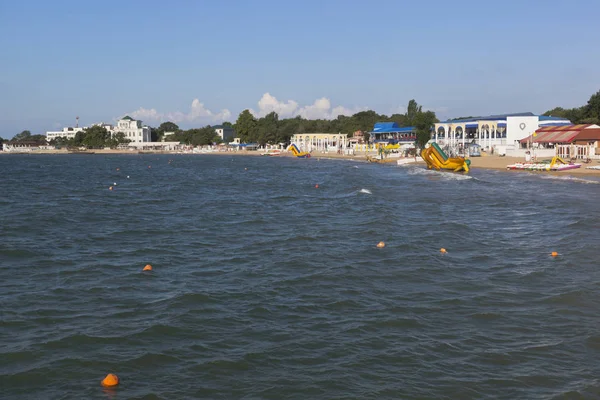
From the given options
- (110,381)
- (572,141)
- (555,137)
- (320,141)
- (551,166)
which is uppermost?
(320,141)

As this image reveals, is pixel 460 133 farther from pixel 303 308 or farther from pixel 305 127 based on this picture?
pixel 303 308

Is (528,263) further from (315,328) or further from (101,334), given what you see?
(101,334)

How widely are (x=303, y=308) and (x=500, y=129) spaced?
97352 millimetres

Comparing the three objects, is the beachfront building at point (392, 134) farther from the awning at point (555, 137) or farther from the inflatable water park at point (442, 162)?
the inflatable water park at point (442, 162)

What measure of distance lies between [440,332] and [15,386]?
27.1ft

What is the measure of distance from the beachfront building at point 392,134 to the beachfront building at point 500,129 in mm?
20466

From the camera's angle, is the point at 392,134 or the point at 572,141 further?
the point at 392,134

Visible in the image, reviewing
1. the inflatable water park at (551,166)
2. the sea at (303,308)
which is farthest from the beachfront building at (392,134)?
the sea at (303,308)

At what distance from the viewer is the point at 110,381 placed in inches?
390

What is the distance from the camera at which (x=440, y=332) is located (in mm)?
12469

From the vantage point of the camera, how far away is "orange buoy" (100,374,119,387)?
389 inches

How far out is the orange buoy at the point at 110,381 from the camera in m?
9.88

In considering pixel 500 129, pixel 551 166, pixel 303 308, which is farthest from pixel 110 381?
pixel 500 129

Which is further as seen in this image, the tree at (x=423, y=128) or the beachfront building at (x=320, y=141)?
the beachfront building at (x=320, y=141)
